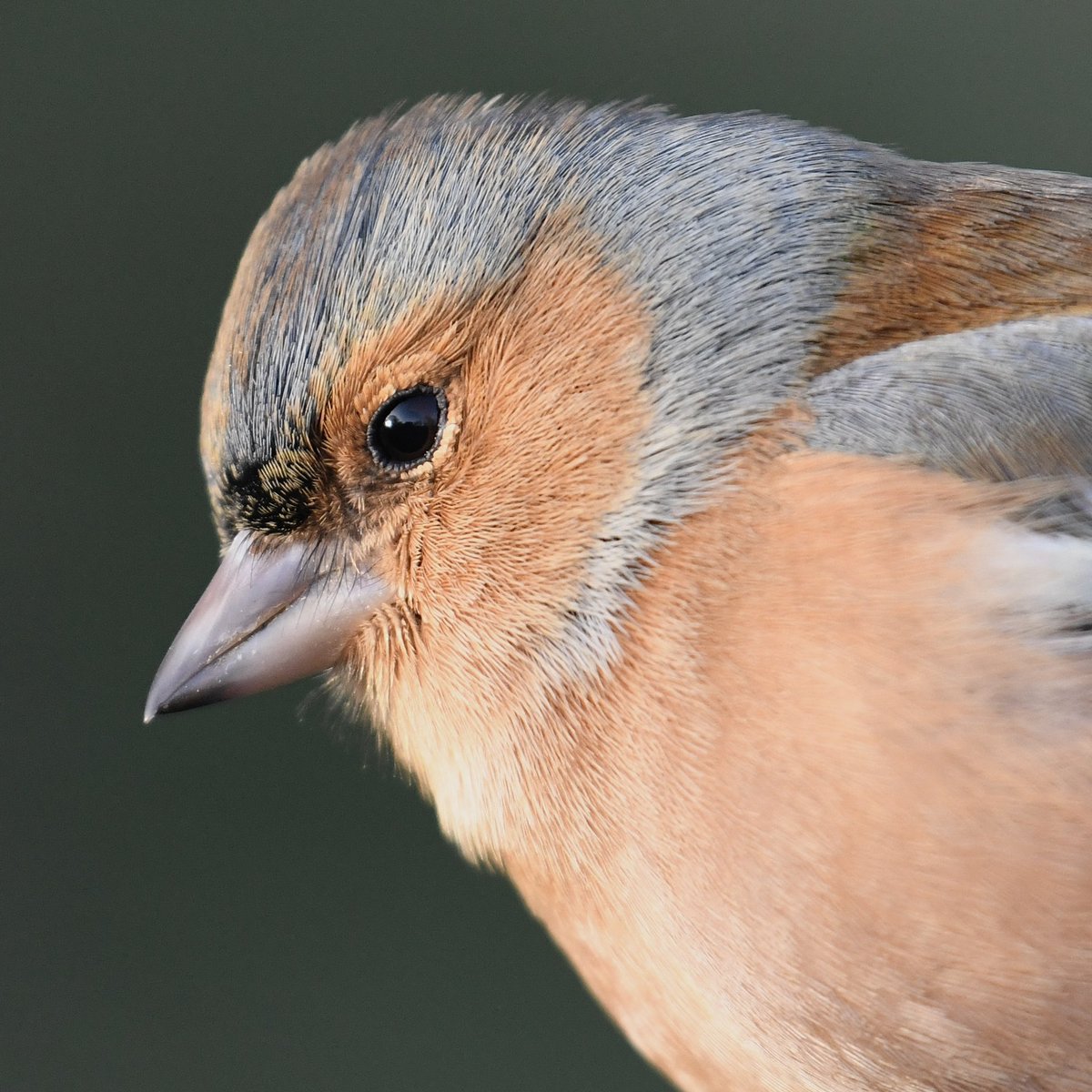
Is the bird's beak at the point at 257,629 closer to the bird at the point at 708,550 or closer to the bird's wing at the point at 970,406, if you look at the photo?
the bird at the point at 708,550

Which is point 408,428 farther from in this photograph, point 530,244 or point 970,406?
point 970,406

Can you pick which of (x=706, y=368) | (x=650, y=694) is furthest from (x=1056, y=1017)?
(x=706, y=368)

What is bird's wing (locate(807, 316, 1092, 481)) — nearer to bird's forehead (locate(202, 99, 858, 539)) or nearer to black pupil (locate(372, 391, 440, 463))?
bird's forehead (locate(202, 99, 858, 539))

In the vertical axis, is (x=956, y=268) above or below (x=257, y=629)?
above

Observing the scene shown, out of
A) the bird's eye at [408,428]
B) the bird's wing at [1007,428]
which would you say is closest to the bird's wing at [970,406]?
the bird's wing at [1007,428]

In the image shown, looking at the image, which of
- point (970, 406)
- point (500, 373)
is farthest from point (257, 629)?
point (970, 406)

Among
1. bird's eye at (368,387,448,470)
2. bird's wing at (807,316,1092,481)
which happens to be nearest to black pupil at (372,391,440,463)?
bird's eye at (368,387,448,470)

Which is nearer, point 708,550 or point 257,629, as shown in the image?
point 708,550
